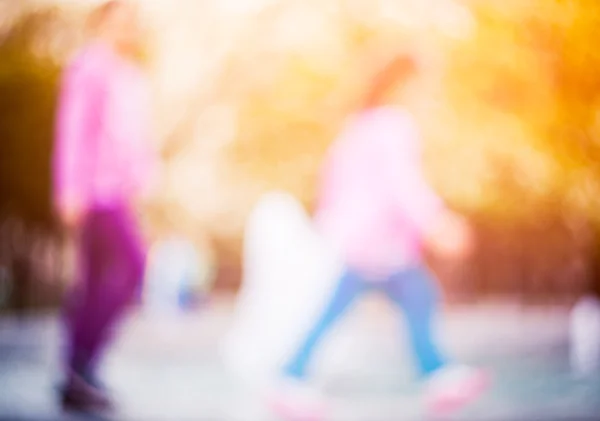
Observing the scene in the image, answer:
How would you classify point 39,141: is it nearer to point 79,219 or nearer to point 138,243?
point 79,219

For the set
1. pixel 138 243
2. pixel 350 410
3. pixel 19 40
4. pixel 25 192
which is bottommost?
pixel 350 410

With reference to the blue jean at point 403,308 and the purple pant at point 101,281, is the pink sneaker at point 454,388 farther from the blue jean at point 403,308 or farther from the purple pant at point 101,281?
the purple pant at point 101,281

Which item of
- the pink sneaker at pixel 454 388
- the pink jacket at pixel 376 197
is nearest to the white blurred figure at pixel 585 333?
the pink sneaker at pixel 454 388

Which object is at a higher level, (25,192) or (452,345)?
(25,192)

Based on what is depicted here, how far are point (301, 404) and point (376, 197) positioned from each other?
0.47 m

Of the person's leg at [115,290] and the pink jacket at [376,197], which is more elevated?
the pink jacket at [376,197]

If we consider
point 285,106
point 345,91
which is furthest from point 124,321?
point 345,91

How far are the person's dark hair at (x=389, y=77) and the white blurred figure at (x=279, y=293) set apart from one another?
0.91 feet

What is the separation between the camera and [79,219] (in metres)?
1.55

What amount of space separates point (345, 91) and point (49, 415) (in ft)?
3.08

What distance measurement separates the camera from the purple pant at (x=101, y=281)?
1529 mm

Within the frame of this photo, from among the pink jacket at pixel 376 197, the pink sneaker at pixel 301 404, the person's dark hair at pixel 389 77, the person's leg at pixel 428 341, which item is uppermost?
the person's dark hair at pixel 389 77

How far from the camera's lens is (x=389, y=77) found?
1.55 meters

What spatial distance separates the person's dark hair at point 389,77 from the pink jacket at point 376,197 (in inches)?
1.1
